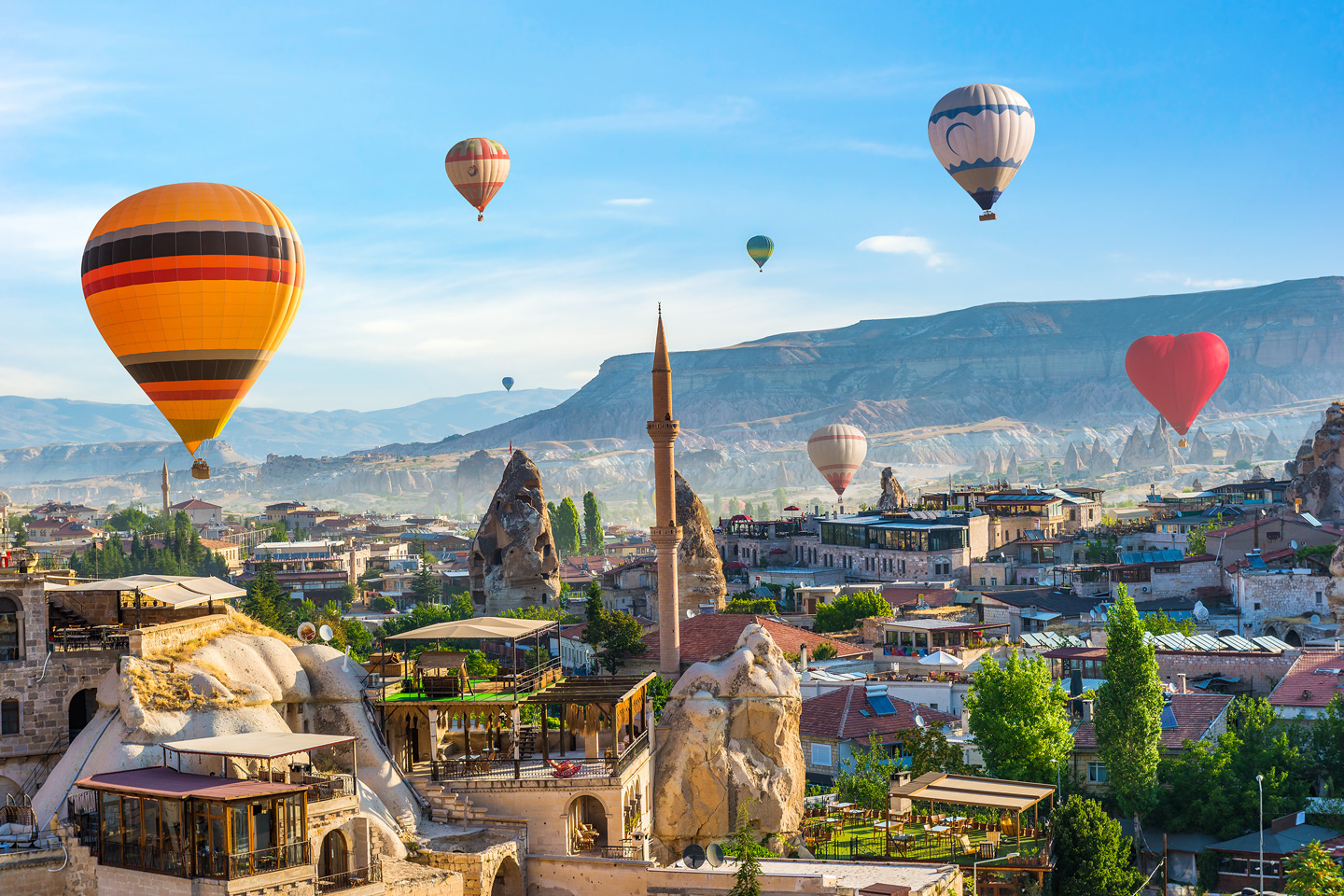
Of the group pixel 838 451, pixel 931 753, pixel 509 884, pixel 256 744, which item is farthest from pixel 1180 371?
→ pixel 256 744

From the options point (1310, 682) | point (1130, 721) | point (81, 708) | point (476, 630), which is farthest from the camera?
point (1310, 682)

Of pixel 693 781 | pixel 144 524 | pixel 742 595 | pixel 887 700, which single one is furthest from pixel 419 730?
pixel 144 524

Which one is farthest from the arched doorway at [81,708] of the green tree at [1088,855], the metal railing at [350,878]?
the green tree at [1088,855]

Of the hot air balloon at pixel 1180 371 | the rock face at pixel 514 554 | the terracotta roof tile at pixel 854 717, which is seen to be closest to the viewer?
the terracotta roof tile at pixel 854 717

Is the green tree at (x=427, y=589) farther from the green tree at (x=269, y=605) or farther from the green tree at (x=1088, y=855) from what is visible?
the green tree at (x=1088, y=855)

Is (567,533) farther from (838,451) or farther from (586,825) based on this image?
(586,825)
